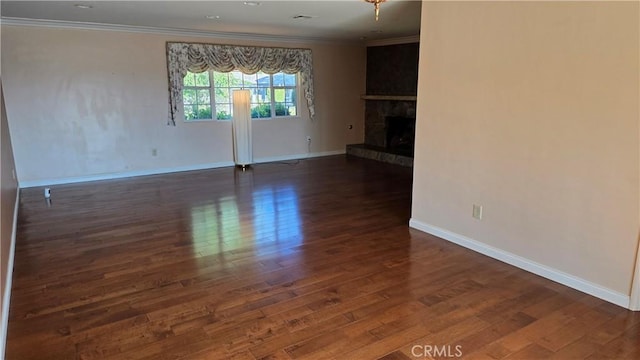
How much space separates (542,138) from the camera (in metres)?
2.98

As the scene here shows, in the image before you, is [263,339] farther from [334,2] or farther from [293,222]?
[334,2]

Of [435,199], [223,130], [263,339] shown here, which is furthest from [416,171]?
[223,130]

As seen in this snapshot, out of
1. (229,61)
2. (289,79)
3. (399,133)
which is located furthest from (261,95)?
(399,133)

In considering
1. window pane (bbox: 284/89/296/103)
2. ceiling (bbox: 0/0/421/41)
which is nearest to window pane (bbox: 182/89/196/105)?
ceiling (bbox: 0/0/421/41)

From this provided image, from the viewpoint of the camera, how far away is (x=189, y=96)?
7.04 metres

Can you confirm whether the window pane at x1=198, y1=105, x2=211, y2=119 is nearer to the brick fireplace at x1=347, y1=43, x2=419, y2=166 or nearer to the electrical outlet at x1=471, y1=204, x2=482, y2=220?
the brick fireplace at x1=347, y1=43, x2=419, y2=166

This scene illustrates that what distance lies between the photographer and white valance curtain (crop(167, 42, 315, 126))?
669cm

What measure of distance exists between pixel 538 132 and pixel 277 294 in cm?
216

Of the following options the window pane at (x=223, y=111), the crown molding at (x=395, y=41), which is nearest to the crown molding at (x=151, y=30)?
the crown molding at (x=395, y=41)

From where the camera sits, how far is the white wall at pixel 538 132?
2.57m

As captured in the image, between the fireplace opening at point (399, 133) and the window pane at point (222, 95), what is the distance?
3196mm

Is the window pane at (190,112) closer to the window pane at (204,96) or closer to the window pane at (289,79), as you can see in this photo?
the window pane at (204,96)

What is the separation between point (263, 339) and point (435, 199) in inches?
87.1

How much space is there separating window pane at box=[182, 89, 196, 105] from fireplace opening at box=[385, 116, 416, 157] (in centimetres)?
375
